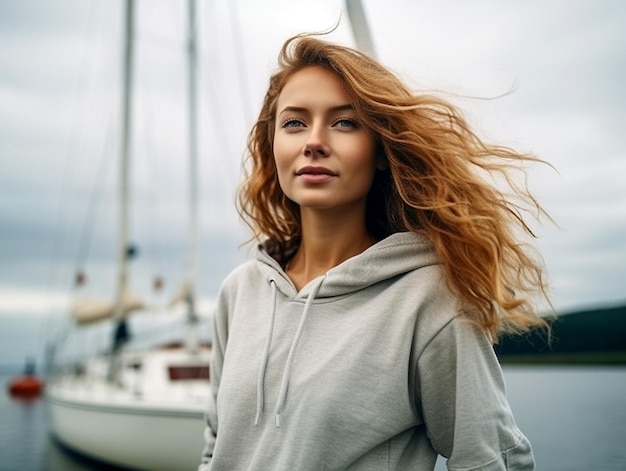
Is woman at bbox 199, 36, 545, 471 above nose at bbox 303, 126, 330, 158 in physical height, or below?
below

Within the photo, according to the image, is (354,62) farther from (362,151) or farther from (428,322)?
(428,322)

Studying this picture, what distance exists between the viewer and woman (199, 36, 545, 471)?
1.61 metres

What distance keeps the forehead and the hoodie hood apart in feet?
1.28

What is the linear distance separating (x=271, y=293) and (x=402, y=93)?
675 millimetres

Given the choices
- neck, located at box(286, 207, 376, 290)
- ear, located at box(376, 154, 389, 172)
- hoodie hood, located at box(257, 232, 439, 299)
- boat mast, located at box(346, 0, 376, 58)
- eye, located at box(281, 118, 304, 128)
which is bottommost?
hoodie hood, located at box(257, 232, 439, 299)

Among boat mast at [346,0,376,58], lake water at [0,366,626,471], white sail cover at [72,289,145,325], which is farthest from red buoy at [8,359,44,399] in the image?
boat mast at [346,0,376,58]

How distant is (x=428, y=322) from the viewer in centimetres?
163

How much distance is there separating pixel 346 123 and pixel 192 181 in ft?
35.2

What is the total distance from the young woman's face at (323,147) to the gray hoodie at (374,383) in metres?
0.18

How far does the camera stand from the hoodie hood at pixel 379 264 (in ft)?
5.67

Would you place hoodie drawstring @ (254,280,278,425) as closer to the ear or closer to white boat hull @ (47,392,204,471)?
the ear

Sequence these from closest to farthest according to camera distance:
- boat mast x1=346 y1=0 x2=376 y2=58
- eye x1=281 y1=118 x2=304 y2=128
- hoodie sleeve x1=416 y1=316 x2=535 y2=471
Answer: hoodie sleeve x1=416 y1=316 x2=535 y2=471, eye x1=281 y1=118 x2=304 y2=128, boat mast x1=346 y1=0 x2=376 y2=58

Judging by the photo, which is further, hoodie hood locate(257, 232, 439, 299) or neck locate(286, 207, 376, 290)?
neck locate(286, 207, 376, 290)

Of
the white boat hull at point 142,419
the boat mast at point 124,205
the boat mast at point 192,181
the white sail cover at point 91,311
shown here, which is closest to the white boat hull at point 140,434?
the white boat hull at point 142,419
